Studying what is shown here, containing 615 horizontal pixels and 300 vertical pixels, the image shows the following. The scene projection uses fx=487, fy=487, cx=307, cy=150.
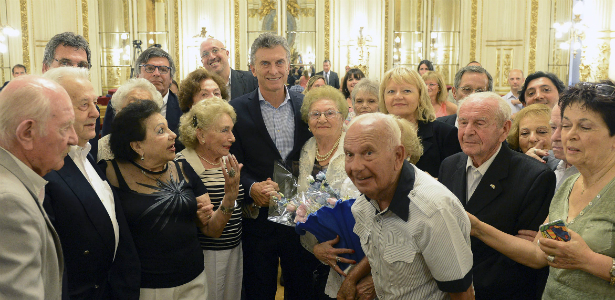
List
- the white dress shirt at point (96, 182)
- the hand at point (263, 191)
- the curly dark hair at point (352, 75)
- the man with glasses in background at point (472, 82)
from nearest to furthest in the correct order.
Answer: the white dress shirt at point (96, 182) < the hand at point (263, 191) < the man with glasses in background at point (472, 82) < the curly dark hair at point (352, 75)

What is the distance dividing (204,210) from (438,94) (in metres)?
3.42

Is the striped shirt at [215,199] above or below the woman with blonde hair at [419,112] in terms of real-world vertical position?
below

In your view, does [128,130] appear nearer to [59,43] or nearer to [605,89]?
[59,43]

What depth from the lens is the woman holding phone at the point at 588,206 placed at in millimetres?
1803

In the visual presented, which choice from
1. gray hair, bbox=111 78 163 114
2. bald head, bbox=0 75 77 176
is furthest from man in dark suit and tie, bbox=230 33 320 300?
bald head, bbox=0 75 77 176

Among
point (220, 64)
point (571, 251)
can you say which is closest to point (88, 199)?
point (571, 251)

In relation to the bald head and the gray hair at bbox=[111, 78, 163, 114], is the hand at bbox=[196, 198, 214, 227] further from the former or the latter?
the bald head

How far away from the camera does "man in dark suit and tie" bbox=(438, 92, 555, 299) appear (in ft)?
7.46

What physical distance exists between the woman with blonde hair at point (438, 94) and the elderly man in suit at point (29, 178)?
415cm

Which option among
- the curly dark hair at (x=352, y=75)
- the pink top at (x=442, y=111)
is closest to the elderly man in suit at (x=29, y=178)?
the pink top at (x=442, y=111)

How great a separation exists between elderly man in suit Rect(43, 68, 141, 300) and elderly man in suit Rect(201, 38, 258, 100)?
2.20 metres

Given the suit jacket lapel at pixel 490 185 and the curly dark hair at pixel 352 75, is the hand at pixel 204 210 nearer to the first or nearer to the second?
the suit jacket lapel at pixel 490 185

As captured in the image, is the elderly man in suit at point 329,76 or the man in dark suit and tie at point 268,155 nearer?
the man in dark suit and tie at point 268,155

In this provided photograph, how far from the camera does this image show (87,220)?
2.10m
